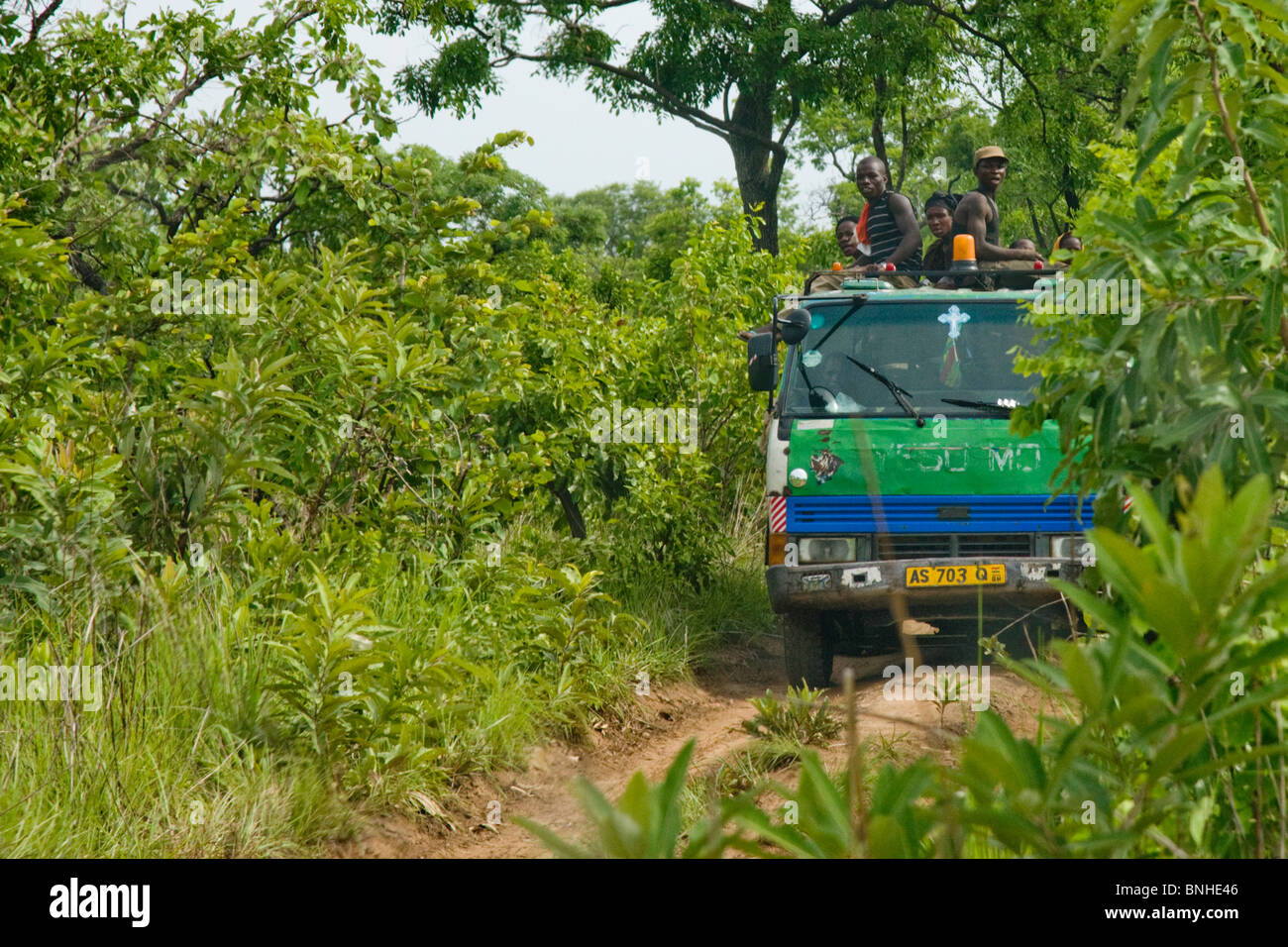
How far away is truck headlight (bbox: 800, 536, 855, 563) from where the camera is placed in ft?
22.2

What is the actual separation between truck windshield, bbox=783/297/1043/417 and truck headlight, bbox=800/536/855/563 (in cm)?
72

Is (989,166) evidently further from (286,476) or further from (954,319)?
(286,476)

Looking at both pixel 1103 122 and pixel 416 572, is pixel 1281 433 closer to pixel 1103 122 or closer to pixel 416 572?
pixel 416 572

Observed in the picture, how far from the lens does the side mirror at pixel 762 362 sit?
7.17m

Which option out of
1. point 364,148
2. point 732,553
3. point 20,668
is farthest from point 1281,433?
point 732,553

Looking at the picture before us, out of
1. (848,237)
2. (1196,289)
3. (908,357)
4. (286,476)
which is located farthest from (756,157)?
(1196,289)

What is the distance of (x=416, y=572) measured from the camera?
6023 millimetres

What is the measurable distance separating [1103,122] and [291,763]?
57.5ft

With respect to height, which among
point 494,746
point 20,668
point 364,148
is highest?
point 364,148

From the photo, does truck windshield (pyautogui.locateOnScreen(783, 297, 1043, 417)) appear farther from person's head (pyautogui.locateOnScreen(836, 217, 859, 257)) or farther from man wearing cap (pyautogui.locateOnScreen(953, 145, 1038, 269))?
person's head (pyautogui.locateOnScreen(836, 217, 859, 257))

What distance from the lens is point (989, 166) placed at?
32.4 ft

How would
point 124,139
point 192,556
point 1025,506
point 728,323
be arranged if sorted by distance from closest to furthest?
point 192,556 → point 1025,506 → point 124,139 → point 728,323

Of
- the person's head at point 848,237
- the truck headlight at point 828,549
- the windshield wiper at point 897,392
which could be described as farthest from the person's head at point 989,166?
the truck headlight at point 828,549

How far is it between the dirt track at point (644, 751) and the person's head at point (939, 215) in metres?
3.47
